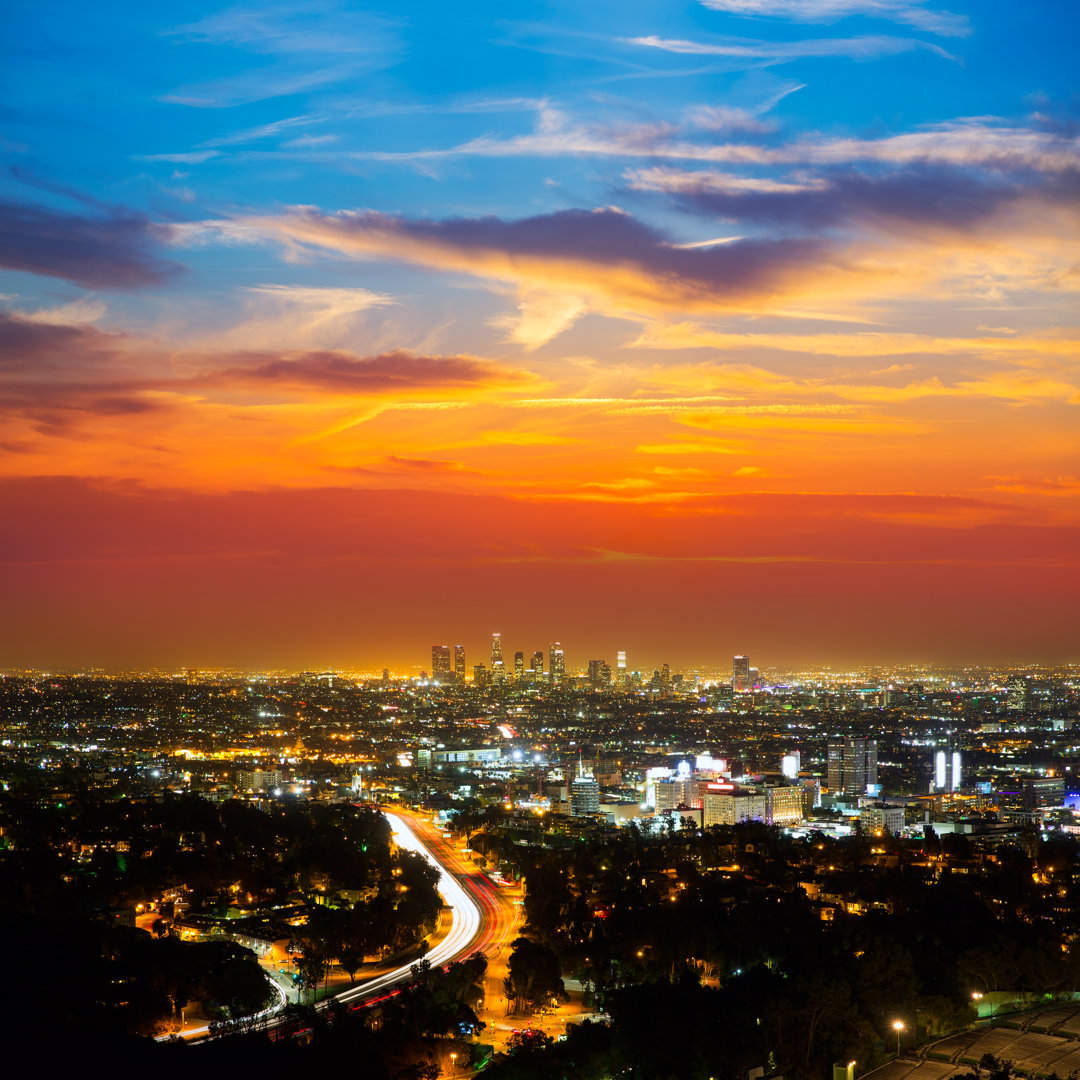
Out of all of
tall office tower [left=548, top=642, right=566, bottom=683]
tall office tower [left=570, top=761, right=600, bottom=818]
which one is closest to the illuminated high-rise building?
tall office tower [left=548, top=642, right=566, bottom=683]

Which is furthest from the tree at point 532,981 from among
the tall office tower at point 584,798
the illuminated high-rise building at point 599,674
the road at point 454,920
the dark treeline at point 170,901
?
the illuminated high-rise building at point 599,674

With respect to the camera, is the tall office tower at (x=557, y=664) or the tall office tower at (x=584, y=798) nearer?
the tall office tower at (x=584, y=798)

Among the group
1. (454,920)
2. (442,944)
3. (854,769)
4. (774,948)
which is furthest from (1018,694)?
(774,948)

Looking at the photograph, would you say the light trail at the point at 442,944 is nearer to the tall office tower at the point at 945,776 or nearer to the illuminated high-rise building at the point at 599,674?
the tall office tower at the point at 945,776

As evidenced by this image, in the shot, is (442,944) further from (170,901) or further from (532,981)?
(170,901)

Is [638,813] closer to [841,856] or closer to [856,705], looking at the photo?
[841,856]

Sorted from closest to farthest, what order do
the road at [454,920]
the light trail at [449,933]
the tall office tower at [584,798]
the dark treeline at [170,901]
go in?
the dark treeline at [170,901] → the road at [454,920] → the light trail at [449,933] → the tall office tower at [584,798]

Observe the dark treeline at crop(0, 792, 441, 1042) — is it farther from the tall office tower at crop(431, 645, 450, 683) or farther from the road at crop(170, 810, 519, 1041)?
the tall office tower at crop(431, 645, 450, 683)
